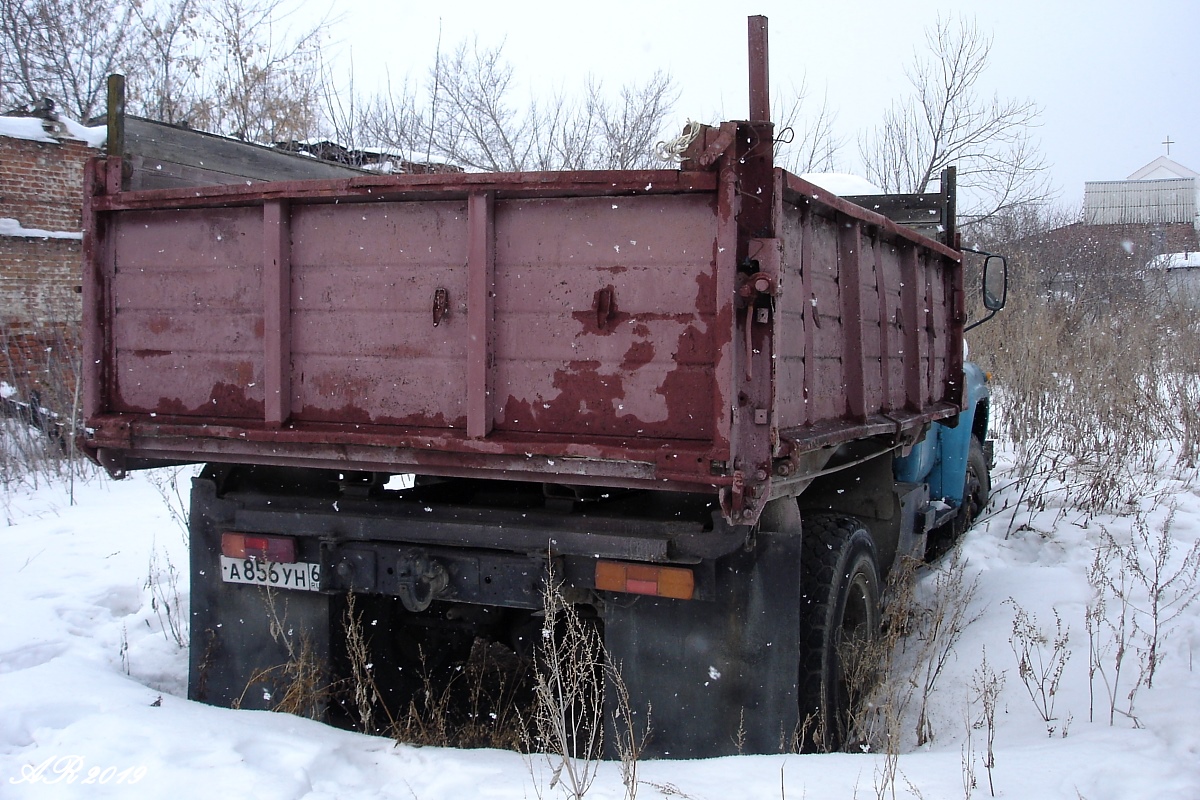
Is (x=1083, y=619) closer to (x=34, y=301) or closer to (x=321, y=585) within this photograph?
(x=321, y=585)

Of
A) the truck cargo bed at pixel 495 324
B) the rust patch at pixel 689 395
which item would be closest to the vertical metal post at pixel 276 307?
the truck cargo bed at pixel 495 324

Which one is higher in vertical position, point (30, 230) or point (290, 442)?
point (30, 230)

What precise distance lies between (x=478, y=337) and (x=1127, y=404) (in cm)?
934

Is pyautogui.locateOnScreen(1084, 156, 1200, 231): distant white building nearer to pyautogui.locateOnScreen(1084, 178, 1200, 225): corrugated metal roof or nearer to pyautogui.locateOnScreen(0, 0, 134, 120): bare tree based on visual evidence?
pyautogui.locateOnScreen(1084, 178, 1200, 225): corrugated metal roof

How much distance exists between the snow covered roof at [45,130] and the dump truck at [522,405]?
9.83 m

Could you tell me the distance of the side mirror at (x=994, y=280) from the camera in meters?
5.56

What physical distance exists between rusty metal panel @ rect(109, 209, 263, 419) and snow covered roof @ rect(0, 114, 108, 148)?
31.4ft

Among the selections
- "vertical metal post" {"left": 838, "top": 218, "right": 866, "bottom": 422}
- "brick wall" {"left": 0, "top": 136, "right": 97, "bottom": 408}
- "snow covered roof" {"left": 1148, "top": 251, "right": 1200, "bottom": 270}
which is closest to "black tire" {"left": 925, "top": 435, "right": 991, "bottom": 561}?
"vertical metal post" {"left": 838, "top": 218, "right": 866, "bottom": 422}

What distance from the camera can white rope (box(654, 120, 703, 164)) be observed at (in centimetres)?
274

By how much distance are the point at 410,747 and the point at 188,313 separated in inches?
70.2

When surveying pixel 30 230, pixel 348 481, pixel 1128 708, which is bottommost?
pixel 1128 708

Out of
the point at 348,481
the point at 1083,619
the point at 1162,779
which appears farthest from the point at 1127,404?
the point at 348,481

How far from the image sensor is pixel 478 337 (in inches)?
115

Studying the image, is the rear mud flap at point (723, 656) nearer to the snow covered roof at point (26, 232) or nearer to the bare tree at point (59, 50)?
the snow covered roof at point (26, 232)
